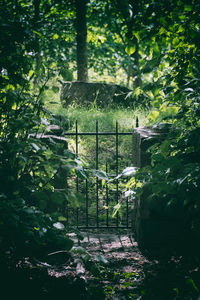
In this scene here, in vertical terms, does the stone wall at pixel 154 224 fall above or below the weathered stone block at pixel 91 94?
below

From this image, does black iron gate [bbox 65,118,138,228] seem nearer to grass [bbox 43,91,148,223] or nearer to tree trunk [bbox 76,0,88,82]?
grass [bbox 43,91,148,223]

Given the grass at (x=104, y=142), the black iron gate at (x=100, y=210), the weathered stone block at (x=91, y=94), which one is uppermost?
the weathered stone block at (x=91, y=94)

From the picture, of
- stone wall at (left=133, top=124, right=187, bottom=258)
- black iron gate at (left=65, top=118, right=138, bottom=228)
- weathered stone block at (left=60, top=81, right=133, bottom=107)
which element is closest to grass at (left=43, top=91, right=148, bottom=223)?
black iron gate at (left=65, top=118, right=138, bottom=228)

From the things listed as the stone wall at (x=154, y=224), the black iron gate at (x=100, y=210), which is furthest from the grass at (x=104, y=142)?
the stone wall at (x=154, y=224)

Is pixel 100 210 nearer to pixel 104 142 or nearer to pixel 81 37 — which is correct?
pixel 104 142

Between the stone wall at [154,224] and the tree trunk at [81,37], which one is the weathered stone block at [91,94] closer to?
the tree trunk at [81,37]

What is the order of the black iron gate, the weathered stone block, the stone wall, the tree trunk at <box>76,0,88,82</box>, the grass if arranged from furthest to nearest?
the tree trunk at <box>76,0,88,82</box> → the weathered stone block → the grass → the black iron gate → the stone wall

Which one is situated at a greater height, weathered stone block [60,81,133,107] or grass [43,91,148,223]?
weathered stone block [60,81,133,107]

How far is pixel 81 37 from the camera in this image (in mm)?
Answer: 10492

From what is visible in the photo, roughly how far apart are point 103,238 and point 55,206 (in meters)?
0.99

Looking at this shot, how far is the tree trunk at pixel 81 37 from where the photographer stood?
10320mm

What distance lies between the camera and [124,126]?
721cm

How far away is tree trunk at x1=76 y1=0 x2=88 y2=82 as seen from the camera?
33.9 feet

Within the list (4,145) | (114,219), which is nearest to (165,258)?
(114,219)
